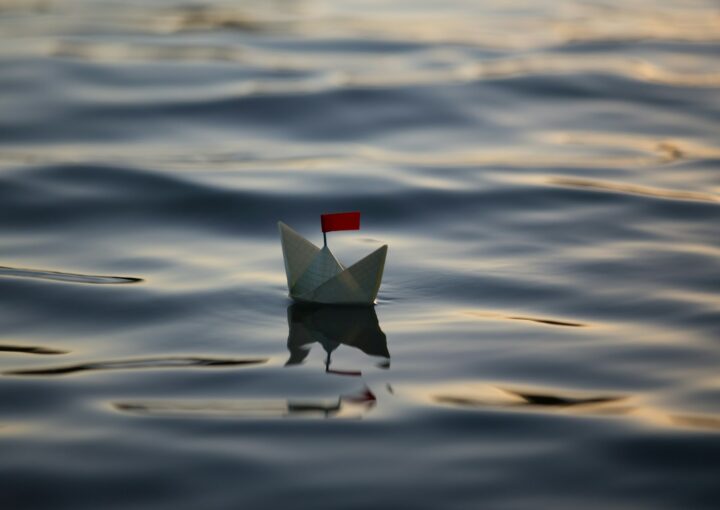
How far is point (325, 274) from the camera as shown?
2559 millimetres

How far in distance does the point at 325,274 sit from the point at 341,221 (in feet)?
0.56

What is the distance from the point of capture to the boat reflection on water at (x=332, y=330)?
2449 mm

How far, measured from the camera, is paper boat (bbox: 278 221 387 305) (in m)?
2.52

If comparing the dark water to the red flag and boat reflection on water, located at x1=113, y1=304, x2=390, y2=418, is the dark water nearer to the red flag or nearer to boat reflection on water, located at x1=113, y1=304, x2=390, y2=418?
boat reflection on water, located at x1=113, y1=304, x2=390, y2=418

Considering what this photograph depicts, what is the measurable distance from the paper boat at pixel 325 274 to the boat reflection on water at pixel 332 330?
27 mm

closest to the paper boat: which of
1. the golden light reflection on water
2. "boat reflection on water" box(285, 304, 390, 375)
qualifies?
"boat reflection on water" box(285, 304, 390, 375)

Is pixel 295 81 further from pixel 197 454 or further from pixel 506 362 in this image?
pixel 197 454

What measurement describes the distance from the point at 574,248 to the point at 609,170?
963 mm

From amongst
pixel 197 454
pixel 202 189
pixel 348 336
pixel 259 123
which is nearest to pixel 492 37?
pixel 259 123

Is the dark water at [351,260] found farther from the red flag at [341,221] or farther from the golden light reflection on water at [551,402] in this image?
the red flag at [341,221]

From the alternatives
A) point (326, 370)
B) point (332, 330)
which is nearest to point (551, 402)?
point (326, 370)

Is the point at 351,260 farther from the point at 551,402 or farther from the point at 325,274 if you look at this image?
the point at 551,402

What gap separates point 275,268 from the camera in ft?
9.84

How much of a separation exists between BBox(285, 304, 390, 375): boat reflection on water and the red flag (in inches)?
9.8
